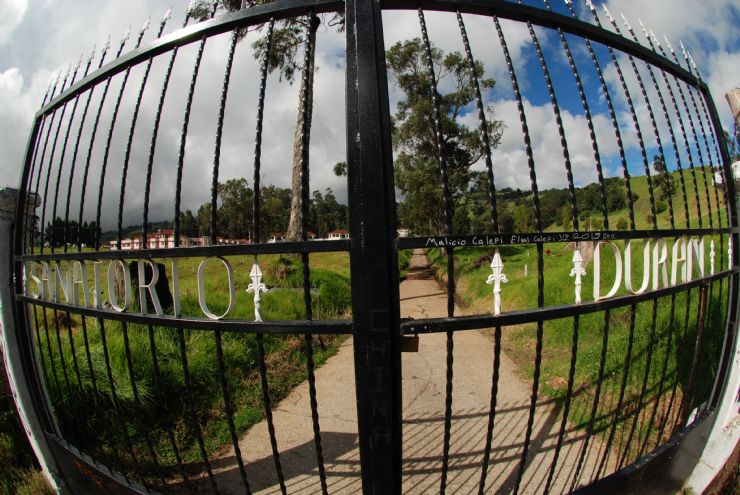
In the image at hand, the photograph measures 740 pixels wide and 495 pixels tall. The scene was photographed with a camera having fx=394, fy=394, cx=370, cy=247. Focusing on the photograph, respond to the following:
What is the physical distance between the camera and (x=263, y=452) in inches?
144

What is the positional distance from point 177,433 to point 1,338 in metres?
1.76

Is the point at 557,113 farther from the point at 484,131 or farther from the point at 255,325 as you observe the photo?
the point at 255,325

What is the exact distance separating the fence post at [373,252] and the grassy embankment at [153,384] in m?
Answer: 1.08

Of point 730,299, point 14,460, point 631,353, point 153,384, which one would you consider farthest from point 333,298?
point 730,299

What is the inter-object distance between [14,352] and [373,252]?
2.84m

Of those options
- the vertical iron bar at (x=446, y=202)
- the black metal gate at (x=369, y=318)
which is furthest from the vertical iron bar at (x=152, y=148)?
the vertical iron bar at (x=446, y=202)

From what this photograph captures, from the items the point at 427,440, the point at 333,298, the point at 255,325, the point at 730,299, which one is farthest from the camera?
the point at 333,298

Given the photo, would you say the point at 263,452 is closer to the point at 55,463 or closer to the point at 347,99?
the point at 55,463

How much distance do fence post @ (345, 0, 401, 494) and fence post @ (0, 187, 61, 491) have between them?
2.56m

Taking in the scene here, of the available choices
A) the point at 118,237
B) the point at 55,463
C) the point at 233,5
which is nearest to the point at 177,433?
the point at 55,463

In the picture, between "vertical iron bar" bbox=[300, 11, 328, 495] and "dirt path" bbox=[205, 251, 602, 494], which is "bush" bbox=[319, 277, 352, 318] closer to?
"dirt path" bbox=[205, 251, 602, 494]

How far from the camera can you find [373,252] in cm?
139

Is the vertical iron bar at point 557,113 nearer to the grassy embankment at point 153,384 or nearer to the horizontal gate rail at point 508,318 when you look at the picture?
the horizontal gate rail at point 508,318

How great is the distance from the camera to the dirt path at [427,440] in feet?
10.1
